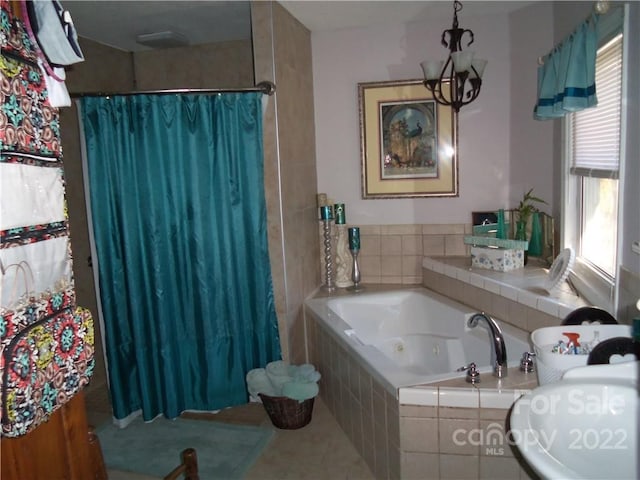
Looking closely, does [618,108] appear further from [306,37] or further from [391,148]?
[306,37]

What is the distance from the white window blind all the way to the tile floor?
67.7 inches

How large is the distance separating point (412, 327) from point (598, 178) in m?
1.40

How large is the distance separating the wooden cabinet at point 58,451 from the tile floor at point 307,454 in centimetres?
110

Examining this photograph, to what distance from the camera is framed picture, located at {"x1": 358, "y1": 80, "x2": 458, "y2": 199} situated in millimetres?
3398

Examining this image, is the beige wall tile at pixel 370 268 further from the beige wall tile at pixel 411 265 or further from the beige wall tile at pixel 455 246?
the beige wall tile at pixel 455 246

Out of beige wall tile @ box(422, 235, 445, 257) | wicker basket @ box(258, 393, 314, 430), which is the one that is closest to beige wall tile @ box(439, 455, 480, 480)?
wicker basket @ box(258, 393, 314, 430)

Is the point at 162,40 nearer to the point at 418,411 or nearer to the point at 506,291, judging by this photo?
the point at 506,291

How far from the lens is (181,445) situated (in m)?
2.64

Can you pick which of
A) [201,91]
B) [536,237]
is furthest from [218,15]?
[536,237]

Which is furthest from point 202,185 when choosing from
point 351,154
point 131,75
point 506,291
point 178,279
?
point 506,291

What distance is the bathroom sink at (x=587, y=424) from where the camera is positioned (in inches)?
46.4

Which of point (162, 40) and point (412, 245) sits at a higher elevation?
point (162, 40)

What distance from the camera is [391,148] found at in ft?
11.4

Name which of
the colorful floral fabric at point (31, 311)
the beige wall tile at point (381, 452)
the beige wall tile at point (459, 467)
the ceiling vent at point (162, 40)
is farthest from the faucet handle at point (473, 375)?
the ceiling vent at point (162, 40)
